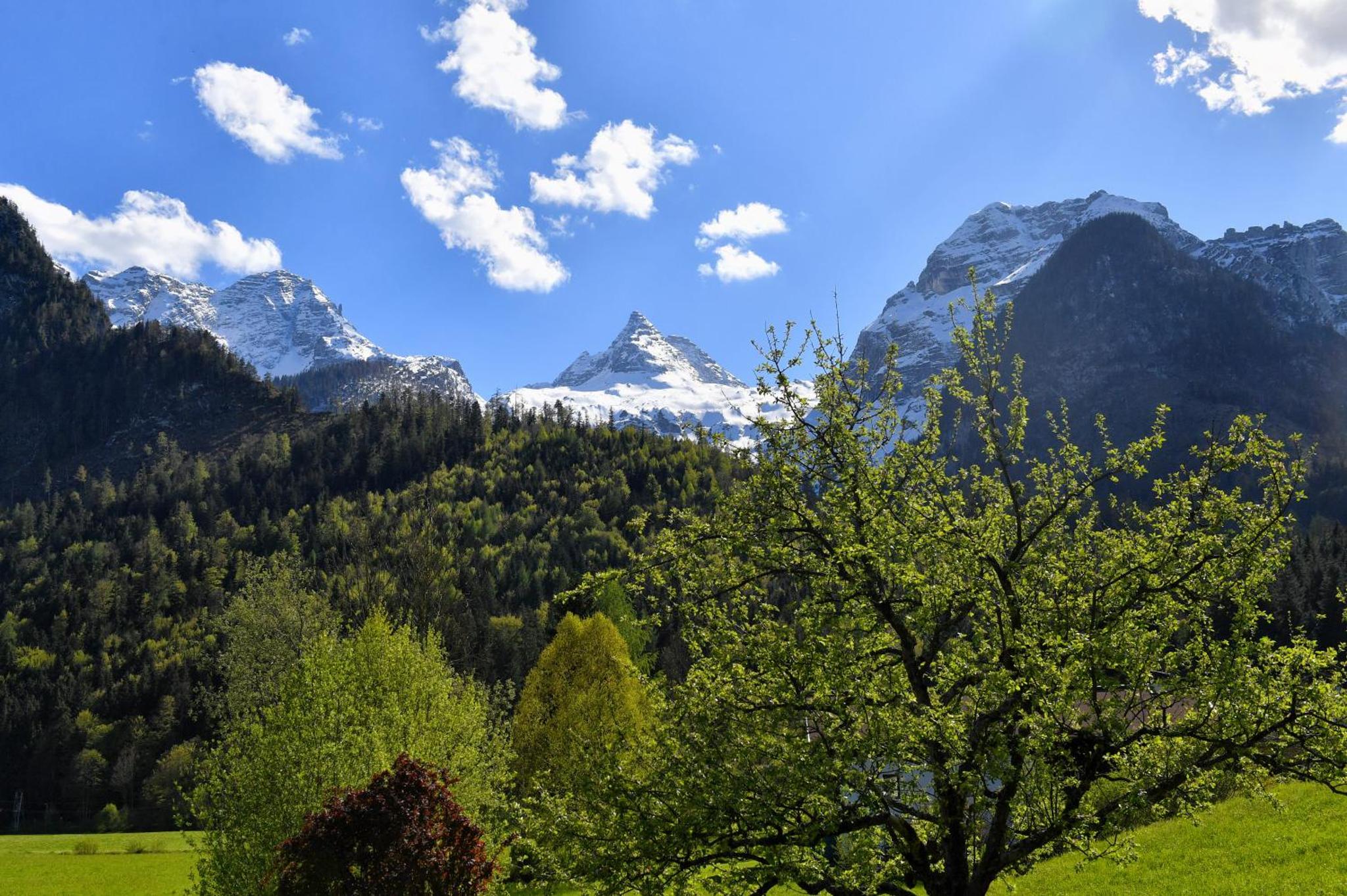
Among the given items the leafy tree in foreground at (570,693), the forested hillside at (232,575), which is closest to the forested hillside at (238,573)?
the forested hillside at (232,575)

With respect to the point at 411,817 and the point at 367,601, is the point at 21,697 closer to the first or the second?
the point at 367,601

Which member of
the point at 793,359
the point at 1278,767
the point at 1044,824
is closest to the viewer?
the point at 1278,767

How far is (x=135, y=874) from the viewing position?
137 feet

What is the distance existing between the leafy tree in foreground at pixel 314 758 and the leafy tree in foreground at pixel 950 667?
9598 mm

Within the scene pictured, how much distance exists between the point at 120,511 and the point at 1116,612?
778 feet

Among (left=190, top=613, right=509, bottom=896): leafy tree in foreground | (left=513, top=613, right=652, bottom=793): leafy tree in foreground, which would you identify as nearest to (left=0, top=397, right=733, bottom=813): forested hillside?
(left=513, top=613, right=652, bottom=793): leafy tree in foreground

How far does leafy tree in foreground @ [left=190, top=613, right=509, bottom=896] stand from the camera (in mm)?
20094

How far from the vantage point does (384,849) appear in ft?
50.2

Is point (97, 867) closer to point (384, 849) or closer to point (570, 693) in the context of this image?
point (570, 693)

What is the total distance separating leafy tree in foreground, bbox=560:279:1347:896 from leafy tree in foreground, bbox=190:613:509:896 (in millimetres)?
9598

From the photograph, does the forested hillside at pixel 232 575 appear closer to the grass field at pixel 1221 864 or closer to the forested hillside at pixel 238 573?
the forested hillside at pixel 238 573

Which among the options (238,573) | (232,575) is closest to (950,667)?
(238,573)

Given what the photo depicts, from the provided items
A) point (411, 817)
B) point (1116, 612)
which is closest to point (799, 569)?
point (1116, 612)

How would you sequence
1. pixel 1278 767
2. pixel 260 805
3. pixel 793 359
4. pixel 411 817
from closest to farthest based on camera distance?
pixel 1278 767, pixel 793 359, pixel 411 817, pixel 260 805
